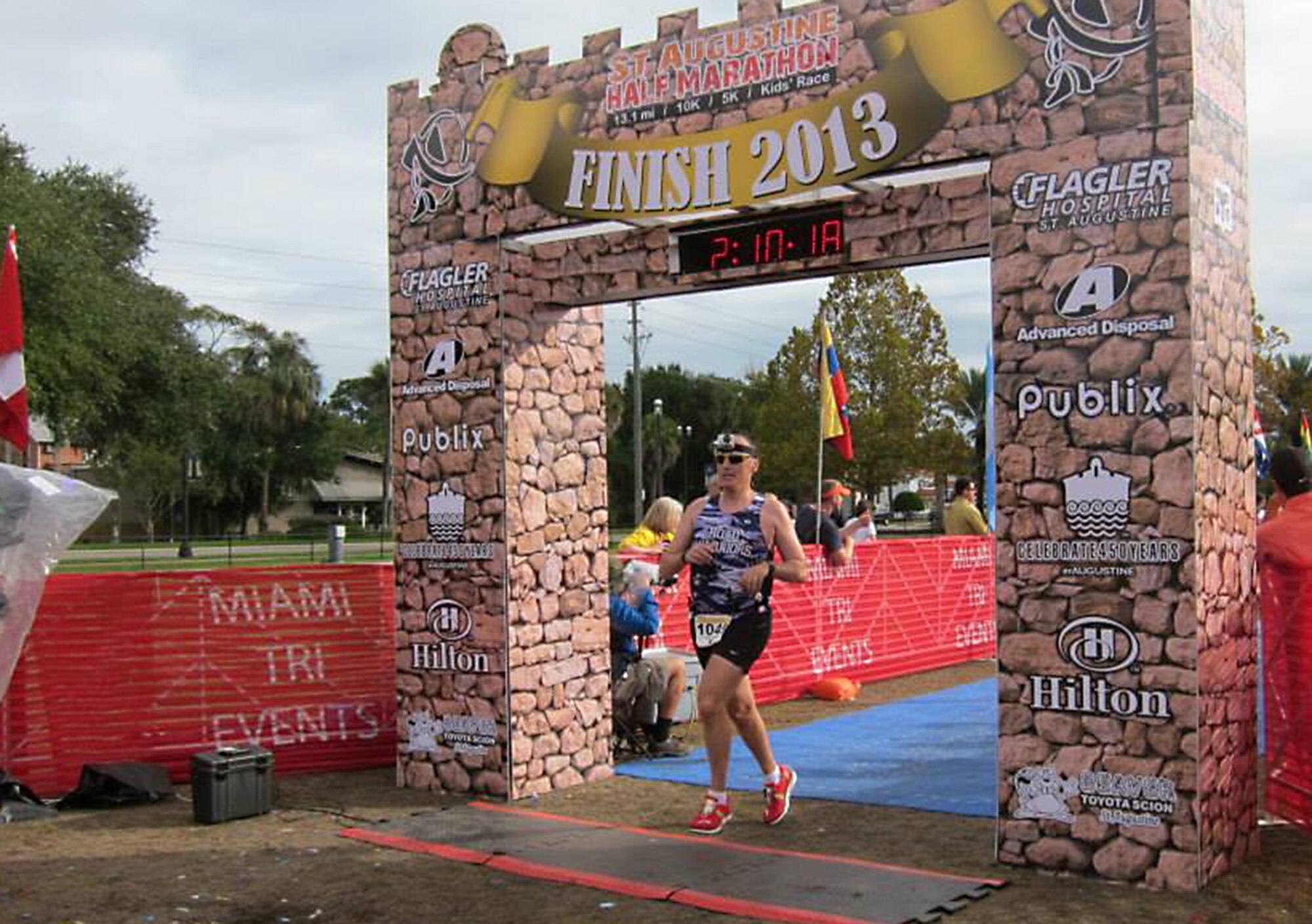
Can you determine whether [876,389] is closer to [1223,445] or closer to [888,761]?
[888,761]

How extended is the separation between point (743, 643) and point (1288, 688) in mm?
2667

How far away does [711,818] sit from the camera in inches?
261

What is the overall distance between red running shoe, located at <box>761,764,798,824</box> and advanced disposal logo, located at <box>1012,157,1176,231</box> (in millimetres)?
3077

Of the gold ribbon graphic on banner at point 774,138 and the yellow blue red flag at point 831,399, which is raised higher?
the gold ribbon graphic on banner at point 774,138

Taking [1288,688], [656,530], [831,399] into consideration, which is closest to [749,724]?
[1288,688]

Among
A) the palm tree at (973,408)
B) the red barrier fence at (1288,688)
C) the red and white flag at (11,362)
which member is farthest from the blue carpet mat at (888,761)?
the palm tree at (973,408)

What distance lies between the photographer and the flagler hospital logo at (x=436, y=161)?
7.85m

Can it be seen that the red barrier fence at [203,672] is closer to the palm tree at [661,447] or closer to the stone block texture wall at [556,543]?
the stone block texture wall at [556,543]

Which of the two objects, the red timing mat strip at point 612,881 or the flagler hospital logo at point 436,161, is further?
the flagler hospital logo at point 436,161

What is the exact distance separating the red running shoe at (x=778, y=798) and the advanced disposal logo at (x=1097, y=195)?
10.1 feet

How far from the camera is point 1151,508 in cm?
553

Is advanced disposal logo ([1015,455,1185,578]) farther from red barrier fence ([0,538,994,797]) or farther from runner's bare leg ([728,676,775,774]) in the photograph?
red barrier fence ([0,538,994,797])

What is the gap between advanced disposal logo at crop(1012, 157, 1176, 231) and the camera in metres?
5.51

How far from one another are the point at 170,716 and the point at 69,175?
3094cm
